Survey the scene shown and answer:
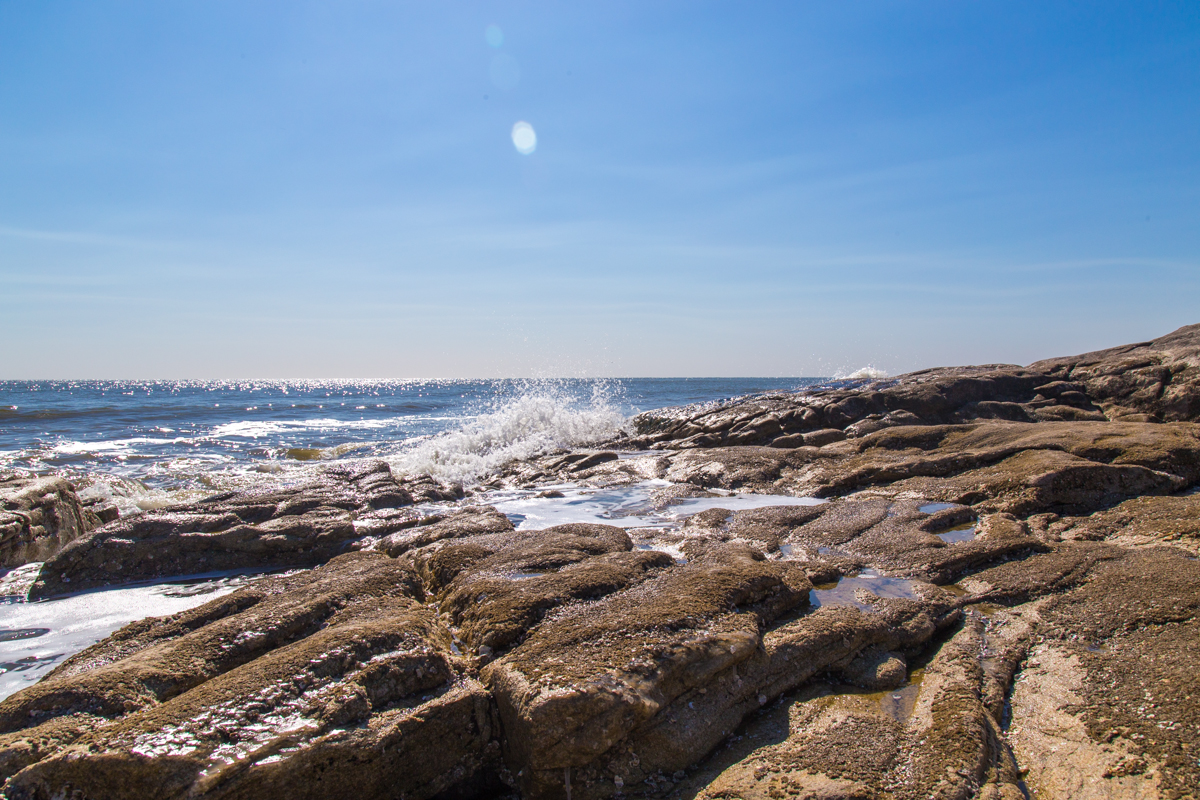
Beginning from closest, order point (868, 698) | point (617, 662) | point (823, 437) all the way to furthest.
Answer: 1. point (617, 662)
2. point (868, 698)
3. point (823, 437)

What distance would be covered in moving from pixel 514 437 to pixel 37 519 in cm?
1200

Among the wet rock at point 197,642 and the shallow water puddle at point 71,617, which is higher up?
the wet rock at point 197,642

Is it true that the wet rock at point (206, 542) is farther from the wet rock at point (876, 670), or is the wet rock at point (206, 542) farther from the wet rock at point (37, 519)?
the wet rock at point (876, 670)

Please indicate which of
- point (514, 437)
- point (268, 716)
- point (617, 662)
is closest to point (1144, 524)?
point (617, 662)

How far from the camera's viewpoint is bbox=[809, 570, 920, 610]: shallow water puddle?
450 centimetres

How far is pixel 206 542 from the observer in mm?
7180

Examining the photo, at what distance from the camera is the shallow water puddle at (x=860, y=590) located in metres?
4.50

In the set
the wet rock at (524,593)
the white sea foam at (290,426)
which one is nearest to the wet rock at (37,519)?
the wet rock at (524,593)

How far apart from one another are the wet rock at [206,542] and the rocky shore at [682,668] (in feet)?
0.19

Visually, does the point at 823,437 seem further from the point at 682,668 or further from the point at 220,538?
the point at 220,538

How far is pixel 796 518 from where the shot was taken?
6.88 meters

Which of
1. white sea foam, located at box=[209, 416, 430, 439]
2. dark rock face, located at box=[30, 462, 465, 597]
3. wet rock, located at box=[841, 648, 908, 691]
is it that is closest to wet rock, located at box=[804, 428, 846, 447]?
dark rock face, located at box=[30, 462, 465, 597]

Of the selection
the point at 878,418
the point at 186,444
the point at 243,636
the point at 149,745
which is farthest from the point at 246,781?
the point at 186,444

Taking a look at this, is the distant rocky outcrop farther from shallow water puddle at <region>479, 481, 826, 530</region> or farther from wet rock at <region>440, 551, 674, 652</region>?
wet rock at <region>440, 551, 674, 652</region>
